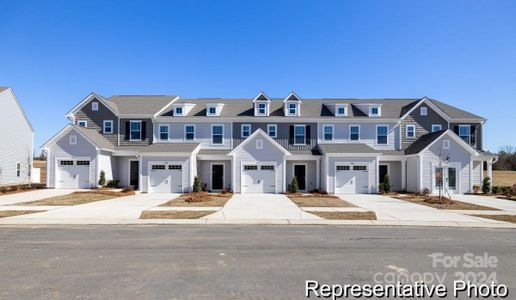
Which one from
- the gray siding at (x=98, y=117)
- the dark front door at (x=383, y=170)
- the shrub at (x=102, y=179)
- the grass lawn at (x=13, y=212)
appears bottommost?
the grass lawn at (x=13, y=212)

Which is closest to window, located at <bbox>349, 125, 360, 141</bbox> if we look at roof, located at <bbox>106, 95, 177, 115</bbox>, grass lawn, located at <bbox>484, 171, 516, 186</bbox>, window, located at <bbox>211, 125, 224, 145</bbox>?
window, located at <bbox>211, 125, 224, 145</bbox>

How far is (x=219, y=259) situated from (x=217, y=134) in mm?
22107

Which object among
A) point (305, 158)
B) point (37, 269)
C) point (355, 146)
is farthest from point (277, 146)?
point (37, 269)

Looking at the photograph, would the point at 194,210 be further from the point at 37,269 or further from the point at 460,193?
the point at 460,193

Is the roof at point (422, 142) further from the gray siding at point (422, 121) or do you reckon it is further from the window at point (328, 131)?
the window at point (328, 131)

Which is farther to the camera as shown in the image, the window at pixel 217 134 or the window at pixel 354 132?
the window at pixel 354 132

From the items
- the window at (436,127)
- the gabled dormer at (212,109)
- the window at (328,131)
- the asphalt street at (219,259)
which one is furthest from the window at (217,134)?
the window at (436,127)

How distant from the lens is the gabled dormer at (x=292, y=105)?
2923 centimetres

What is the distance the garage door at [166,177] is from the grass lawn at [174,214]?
435 inches

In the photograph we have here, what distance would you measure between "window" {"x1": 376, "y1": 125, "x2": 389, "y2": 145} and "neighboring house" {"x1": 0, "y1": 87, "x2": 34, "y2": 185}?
3583cm

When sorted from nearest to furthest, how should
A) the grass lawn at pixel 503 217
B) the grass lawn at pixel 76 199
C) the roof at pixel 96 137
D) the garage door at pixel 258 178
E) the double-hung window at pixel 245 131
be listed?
the grass lawn at pixel 503 217 → the grass lawn at pixel 76 199 → the garage door at pixel 258 178 → the roof at pixel 96 137 → the double-hung window at pixel 245 131

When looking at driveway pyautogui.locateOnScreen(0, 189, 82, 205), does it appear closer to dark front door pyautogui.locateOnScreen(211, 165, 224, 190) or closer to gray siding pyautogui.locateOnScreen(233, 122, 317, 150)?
dark front door pyautogui.locateOnScreen(211, 165, 224, 190)

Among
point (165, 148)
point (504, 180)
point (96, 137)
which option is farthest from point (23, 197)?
point (504, 180)

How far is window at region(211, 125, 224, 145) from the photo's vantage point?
29016mm
